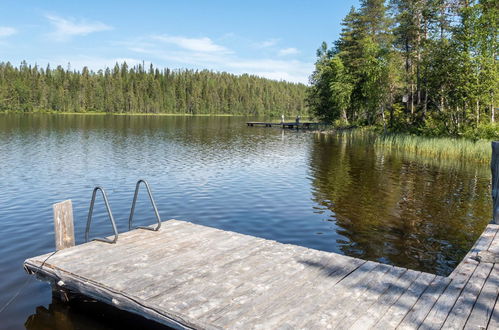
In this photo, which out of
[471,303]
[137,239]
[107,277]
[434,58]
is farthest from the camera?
[434,58]

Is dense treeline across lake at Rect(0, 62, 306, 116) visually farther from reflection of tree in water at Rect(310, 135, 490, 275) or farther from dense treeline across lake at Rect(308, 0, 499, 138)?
reflection of tree in water at Rect(310, 135, 490, 275)

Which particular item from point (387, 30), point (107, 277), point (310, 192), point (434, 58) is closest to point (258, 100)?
point (387, 30)

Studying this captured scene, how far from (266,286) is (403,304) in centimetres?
193

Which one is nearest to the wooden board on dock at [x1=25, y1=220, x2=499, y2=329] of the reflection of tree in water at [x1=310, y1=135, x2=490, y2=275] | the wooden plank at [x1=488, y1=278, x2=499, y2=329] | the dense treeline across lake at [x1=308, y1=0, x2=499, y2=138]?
the wooden plank at [x1=488, y1=278, x2=499, y2=329]

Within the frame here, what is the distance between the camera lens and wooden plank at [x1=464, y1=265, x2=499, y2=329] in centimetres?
468

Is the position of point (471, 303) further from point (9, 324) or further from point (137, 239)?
point (9, 324)

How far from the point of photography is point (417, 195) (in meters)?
17.5

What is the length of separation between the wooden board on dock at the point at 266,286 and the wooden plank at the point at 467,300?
1 centimetres

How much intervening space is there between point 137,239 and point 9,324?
8.86 feet

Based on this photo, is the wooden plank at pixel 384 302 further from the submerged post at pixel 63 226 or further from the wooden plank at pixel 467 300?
the submerged post at pixel 63 226

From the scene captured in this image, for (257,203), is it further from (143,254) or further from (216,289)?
(216,289)

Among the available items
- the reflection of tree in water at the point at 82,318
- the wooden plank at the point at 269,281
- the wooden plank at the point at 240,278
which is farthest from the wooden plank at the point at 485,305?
the reflection of tree in water at the point at 82,318

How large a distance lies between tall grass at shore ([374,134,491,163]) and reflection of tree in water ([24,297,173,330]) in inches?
1051

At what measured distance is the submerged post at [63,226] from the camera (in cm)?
795
